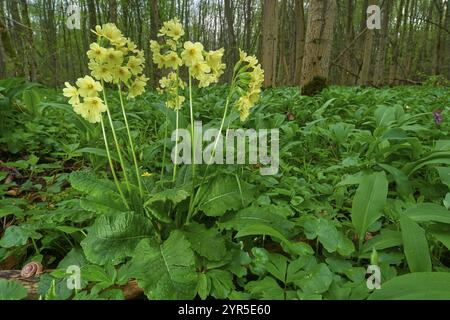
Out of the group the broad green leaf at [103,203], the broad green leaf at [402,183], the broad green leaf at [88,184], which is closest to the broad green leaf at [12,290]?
the broad green leaf at [103,203]

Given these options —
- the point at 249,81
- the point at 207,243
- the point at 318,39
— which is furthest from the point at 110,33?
the point at 318,39

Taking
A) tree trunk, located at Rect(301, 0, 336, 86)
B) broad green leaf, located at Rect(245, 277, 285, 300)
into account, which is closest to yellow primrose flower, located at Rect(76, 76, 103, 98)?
broad green leaf, located at Rect(245, 277, 285, 300)

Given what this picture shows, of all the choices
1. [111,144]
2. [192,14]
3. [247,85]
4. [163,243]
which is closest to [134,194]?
[163,243]

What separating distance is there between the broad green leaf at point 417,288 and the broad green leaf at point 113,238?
32.9 inches

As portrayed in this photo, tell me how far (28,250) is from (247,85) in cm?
122

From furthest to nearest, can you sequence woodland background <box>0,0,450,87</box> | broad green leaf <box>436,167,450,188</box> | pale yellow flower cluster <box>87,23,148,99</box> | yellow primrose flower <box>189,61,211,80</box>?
woodland background <box>0,0,450,87</box>, broad green leaf <box>436,167,450,188</box>, yellow primrose flower <box>189,61,211,80</box>, pale yellow flower cluster <box>87,23,148,99</box>

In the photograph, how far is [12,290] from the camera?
1.13 meters

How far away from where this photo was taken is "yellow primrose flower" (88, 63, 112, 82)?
1.38 meters

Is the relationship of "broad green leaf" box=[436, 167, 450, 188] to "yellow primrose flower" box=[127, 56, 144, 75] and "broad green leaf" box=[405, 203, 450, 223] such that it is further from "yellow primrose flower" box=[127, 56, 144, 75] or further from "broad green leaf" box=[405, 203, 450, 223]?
"yellow primrose flower" box=[127, 56, 144, 75]

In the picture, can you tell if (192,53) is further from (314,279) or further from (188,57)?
(314,279)

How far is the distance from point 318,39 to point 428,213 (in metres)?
4.68

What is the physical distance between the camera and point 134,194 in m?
1.50

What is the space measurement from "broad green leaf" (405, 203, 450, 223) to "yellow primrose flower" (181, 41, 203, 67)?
40.5 inches
